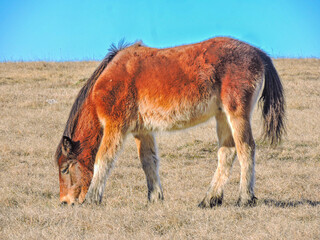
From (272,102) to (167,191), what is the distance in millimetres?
2230

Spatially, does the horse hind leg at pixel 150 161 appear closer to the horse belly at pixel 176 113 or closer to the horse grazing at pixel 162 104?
the horse grazing at pixel 162 104

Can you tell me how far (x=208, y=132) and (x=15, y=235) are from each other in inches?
335

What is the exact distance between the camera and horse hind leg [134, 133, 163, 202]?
6.53m

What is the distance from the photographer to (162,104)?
5922mm

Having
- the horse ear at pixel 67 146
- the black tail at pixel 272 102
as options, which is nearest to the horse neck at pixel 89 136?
the horse ear at pixel 67 146

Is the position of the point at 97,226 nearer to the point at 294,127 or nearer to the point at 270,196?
the point at 270,196

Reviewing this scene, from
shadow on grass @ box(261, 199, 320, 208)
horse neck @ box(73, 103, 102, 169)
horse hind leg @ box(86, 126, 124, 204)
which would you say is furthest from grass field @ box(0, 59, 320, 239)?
horse neck @ box(73, 103, 102, 169)

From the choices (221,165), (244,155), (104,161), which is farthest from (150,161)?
(244,155)

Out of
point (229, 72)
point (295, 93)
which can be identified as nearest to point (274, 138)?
point (229, 72)

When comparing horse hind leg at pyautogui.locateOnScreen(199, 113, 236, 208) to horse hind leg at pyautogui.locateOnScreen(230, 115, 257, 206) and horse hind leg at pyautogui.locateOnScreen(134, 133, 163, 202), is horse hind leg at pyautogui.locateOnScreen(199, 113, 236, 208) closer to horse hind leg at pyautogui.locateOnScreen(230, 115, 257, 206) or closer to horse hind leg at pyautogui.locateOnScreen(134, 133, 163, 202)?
horse hind leg at pyautogui.locateOnScreen(230, 115, 257, 206)

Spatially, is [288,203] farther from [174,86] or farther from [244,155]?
[174,86]

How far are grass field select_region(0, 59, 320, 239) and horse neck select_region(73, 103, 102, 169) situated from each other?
716mm

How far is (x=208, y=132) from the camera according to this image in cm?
1235

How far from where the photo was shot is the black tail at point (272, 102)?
6.48 metres
